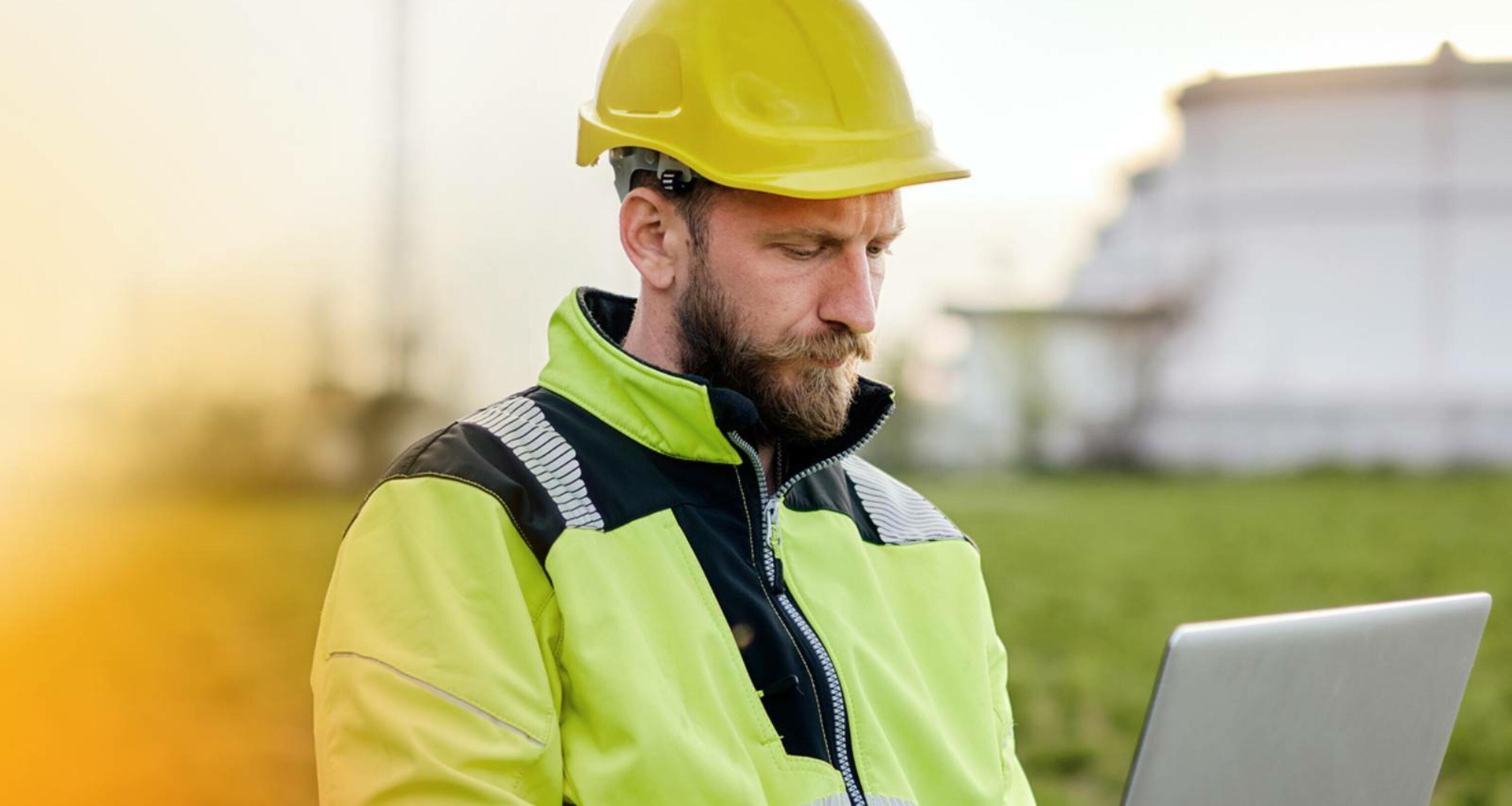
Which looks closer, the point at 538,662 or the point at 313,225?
the point at 538,662

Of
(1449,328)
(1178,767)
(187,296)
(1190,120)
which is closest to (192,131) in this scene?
(187,296)

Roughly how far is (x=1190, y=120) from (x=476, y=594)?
8.44 m

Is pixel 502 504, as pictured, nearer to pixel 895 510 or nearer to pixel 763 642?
pixel 763 642

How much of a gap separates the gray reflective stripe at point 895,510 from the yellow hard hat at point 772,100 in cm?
35

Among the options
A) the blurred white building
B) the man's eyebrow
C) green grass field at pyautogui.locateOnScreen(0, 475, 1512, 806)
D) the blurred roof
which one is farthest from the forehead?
the blurred roof

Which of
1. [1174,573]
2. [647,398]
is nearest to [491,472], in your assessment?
[647,398]

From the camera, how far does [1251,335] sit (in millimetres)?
9242

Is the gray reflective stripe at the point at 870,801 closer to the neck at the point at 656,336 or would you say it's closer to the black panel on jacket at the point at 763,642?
the black panel on jacket at the point at 763,642

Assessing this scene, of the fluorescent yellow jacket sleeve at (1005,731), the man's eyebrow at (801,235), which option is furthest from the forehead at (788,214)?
the fluorescent yellow jacket sleeve at (1005,731)

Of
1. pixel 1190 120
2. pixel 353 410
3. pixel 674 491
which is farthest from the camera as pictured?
pixel 1190 120

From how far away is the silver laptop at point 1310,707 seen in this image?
104 centimetres

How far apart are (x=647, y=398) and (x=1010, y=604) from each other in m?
4.81

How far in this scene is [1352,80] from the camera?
907cm

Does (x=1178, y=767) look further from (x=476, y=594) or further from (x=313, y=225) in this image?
(x=313, y=225)
